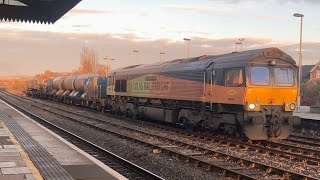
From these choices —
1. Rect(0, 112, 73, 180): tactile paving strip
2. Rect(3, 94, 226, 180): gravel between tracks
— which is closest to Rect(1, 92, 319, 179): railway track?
Rect(3, 94, 226, 180): gravel between tracks

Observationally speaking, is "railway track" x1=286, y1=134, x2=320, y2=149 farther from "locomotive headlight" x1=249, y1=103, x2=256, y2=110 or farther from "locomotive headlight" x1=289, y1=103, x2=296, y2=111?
"locomotive headlight" x1=249, y1=103, x2=256, y2=110

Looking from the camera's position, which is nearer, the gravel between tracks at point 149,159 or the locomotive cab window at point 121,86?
the gravel between tracks at point 149,159

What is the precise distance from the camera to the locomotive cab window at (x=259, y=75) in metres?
16.1

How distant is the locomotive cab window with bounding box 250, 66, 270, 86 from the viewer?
52.7 feet

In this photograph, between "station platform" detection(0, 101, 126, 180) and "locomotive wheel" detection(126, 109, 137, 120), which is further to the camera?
"locomotive wheel" detection(126, 109, 137, 120)

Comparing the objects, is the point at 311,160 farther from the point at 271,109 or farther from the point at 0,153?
the point at 0,153

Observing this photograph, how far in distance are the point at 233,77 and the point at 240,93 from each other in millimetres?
861

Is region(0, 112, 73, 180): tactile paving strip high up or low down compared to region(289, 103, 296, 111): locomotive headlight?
down

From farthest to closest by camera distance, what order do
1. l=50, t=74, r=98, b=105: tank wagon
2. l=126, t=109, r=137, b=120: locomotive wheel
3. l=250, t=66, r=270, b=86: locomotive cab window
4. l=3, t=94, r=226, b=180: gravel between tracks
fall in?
1. l=50, t=74, r=98, b=105: tank wagon
2. l=126, t=109, r=137, b=120: locomotive wheel
3. l=250, t=66, r=270, b=86: locomotive cab window
4. l=3, t=94, r=226, b=180: gravel between tracks

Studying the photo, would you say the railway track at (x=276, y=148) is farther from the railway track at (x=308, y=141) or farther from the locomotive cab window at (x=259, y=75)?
the locomotive cab window at (x=259, y=75)

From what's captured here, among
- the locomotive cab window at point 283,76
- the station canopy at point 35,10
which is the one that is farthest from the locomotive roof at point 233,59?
the station canopy at point 35,10

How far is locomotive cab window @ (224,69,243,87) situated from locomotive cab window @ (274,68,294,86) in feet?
5.19

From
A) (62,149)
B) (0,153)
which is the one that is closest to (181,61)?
(62,149)

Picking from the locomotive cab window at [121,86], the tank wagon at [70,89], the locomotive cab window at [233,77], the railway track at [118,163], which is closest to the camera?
the railway track at [118,163]
